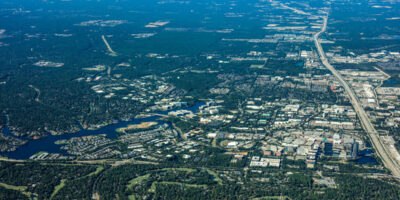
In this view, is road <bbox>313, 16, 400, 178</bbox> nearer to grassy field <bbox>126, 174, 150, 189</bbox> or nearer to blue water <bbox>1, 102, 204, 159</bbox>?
grassy field <bbox>126, 174, 150, 189</bbox>

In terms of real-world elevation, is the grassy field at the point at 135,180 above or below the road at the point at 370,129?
below

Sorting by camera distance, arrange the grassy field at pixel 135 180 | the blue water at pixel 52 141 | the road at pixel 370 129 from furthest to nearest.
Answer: the blue water at pixel 52 141 → the road at pixel 370 129 → the grassy field at pixel 135 180

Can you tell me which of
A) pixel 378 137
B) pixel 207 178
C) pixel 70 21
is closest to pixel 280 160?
pixel 207 178

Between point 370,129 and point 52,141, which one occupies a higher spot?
point 370,129

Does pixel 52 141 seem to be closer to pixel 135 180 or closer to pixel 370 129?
pixel 135 180

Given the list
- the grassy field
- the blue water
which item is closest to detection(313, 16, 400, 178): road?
the grassy field

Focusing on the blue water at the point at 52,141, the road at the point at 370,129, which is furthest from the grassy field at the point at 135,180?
the road at the point at 370,129

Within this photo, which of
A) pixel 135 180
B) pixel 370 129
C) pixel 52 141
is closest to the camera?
pixel 135 180

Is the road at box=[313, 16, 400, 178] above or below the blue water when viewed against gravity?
above

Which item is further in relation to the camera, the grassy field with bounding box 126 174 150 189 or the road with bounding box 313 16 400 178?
the road with bounding box 313 16 400 178

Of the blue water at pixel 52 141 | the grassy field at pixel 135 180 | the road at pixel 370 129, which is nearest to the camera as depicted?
the grassy field at pixel 135 180

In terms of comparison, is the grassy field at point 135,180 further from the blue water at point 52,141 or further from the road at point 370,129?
the road at point 370,129

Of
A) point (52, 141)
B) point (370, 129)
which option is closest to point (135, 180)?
point (52, 141)

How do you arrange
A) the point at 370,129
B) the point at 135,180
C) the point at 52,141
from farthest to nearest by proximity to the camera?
the point at 370,129 < the point at 52,141 < the point at 135,180
